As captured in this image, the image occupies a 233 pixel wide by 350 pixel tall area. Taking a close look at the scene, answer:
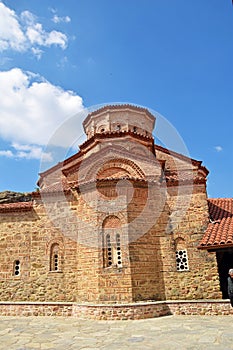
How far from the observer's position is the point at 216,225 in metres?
9.45

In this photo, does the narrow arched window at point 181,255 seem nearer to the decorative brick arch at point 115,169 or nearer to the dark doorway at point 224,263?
the dark doorway at point 224,263

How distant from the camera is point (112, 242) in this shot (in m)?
8.95

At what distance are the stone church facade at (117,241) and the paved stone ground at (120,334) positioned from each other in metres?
1.09

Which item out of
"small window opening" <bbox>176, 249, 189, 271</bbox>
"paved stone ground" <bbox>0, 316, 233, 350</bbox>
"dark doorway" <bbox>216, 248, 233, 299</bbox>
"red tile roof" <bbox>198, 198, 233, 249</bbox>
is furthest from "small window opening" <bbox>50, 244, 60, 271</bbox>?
"dark doorway" <bbox>216, 248, 233, 299</bbox>

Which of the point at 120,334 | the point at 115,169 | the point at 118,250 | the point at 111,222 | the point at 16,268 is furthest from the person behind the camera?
the point at 115,169

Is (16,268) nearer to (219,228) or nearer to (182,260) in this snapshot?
(182,260)

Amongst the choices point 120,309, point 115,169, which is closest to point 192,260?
point 120,309

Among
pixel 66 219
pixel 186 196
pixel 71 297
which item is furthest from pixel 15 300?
pixel 186 196

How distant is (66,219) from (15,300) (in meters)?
3.31

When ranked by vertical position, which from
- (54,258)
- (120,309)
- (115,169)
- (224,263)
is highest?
(115,169)

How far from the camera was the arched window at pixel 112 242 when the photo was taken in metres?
8.79

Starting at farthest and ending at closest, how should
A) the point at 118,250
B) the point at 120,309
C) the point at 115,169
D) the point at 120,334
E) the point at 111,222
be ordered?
the point at 115,169 < the point at 111,222 < the point at 118,250 < the point at 120,309 < the point at 120,334

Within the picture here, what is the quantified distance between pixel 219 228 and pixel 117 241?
3322 millimetres

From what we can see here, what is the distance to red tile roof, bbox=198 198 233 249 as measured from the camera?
8.33 m
